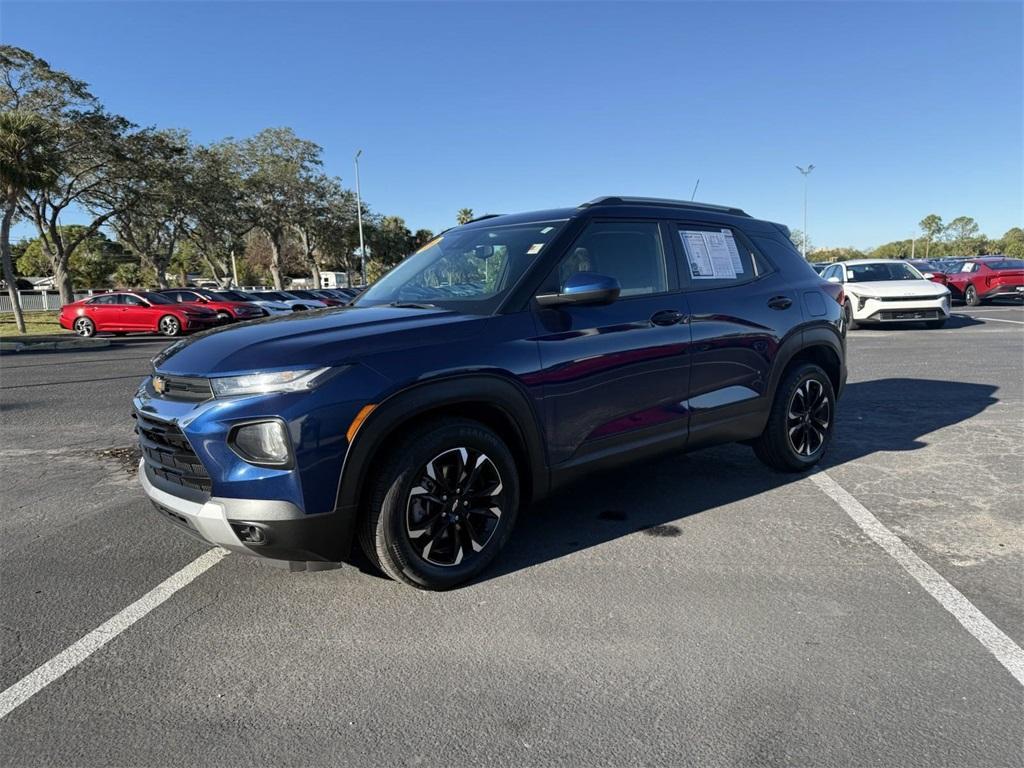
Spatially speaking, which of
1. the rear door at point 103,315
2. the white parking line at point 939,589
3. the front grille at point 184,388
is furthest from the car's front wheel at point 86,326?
the white parking line at point 939,589

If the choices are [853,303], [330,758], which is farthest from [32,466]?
[853,303]

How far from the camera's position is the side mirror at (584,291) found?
10.8ft

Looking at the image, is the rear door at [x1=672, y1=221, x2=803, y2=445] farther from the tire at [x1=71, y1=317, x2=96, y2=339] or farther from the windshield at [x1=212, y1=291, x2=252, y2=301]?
the windshield at [x1=212, y1=291, x2=252, y2=301]

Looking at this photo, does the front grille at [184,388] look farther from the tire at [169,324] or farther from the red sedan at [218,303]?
the red sedan at [218,303]

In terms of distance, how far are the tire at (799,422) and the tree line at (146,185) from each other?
23.9 meters

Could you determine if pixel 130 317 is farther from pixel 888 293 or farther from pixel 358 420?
pixel 358 420

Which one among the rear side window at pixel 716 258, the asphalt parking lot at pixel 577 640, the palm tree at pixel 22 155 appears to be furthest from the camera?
the palm tree at pixel 22 155

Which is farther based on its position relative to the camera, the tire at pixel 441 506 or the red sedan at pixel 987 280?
the red sedan at pixel 987 280

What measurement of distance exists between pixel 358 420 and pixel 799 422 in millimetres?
3456

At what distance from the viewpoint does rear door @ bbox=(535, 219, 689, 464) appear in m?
3.43

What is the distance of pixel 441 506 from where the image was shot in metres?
3.13

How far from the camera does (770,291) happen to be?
15.2 ft

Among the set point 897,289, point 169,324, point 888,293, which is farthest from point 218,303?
point 897,289

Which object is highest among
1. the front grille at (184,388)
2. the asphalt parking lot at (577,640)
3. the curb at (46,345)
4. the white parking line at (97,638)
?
the front grille at (184,388)
